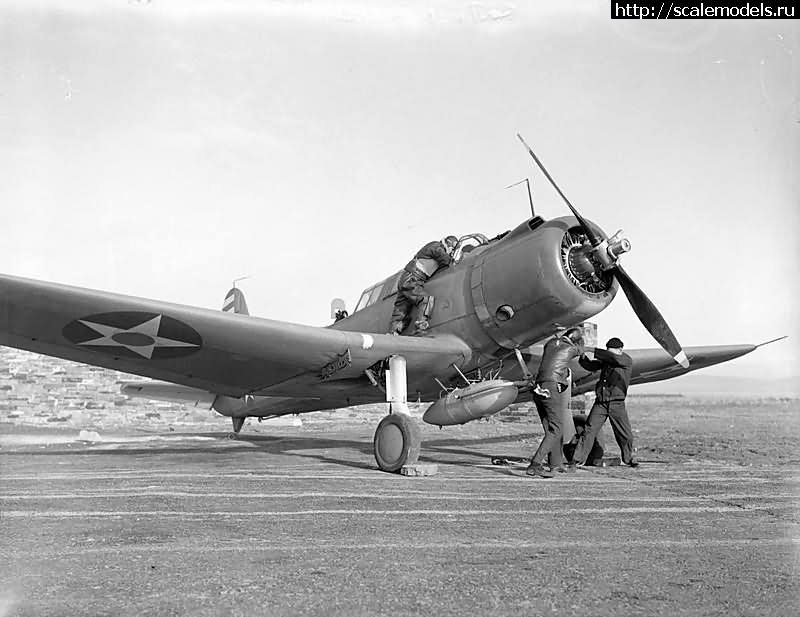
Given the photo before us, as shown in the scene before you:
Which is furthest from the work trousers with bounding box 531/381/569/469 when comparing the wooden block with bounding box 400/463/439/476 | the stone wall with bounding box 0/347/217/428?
the stone wall with bounding box 0/347/217/428

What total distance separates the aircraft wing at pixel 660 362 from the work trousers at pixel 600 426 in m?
2.86

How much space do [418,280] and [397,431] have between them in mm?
2106

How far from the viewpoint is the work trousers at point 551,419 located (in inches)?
282

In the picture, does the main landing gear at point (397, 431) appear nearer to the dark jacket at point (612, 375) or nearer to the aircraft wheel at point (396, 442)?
the aircraft wheel at point (396, 442)

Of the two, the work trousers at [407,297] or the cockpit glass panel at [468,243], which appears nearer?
the work trousers at [407,297]

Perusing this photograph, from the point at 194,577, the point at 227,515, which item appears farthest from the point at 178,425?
the point at 194,577

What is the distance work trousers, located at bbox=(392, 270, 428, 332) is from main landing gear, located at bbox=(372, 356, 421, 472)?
914mm

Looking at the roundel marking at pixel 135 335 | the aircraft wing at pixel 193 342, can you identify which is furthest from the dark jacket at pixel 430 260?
the roundel marking at pixel 135 335

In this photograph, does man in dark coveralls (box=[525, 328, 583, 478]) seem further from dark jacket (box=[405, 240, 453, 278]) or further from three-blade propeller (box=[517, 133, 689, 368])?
dark jacket (box=[405, 240, 453, 278])

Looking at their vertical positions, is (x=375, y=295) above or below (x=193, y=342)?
above

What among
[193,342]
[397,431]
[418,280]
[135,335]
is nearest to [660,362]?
[418,280]

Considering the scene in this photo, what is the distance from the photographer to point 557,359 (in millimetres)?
7473

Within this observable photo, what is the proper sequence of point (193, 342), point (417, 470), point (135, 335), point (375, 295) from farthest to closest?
point (375, 295) < point (193, 342) < point (417, 470) < point (135, 335)

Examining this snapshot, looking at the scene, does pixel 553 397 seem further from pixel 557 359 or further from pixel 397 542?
pixel 397 542
